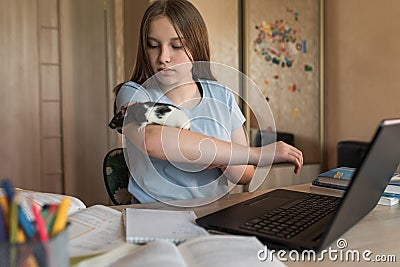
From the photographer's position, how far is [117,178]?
1.44m

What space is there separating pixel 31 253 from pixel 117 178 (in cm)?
100

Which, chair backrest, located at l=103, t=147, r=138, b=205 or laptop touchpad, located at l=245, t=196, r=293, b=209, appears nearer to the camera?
laptop touchpad, located at l=245, t=196, r=293, b=209

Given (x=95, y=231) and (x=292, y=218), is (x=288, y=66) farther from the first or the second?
(x=95, y=231)

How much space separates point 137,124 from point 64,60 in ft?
7.37

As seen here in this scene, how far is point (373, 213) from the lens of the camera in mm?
1050

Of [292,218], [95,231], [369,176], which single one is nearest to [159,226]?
[95,231]

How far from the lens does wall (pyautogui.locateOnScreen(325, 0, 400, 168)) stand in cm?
308

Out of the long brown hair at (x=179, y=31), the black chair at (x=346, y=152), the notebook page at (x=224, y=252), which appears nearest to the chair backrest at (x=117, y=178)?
the long brown hair at (x=179, y=31)

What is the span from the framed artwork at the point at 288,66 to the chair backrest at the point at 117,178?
185 cm

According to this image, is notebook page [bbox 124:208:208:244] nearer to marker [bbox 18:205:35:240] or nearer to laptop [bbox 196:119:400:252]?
laptop [bbox 196:119:400:252]

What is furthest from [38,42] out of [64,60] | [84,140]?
[84,140]

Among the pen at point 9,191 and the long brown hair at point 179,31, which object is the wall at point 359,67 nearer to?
the long brown hair at point 179,31

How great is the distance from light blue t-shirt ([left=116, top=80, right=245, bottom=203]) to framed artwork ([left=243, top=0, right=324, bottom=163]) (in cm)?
184

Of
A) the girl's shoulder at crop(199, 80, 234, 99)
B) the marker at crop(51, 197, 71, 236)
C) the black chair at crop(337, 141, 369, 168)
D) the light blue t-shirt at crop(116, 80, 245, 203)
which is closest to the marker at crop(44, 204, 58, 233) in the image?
the marker at crop(51, 197, 71, 236)
